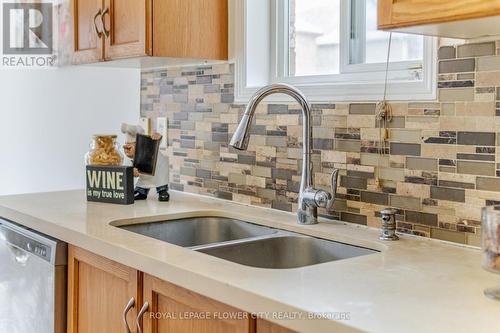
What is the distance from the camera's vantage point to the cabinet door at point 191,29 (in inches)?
83.6

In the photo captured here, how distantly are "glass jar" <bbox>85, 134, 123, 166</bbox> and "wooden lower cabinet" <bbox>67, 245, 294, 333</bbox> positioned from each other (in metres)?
0.58

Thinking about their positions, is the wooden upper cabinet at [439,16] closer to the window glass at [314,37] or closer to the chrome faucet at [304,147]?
the chrome faucet at [304,147]

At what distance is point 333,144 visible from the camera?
1.85 meters

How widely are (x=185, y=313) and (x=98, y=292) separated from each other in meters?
0.44

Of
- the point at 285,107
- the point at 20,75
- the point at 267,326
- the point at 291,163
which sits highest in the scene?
the point at 20,75

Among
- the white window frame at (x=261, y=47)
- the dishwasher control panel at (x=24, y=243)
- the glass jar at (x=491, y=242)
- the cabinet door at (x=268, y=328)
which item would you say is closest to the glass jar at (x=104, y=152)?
the dishwasher control panel at (x=24, y=243)

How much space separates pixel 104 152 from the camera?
2.30m

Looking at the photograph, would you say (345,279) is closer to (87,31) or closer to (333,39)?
(333,39)

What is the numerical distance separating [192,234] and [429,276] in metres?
1.00

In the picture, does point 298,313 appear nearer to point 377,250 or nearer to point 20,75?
point 377,250

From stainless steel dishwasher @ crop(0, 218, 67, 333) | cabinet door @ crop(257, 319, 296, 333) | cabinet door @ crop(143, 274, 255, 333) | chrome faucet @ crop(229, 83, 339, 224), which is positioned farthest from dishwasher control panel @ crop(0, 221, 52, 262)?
cabinet door @ crop(257, 319, 296, 333)

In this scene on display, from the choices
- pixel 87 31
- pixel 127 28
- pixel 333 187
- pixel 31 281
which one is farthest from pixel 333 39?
pixel 31 281

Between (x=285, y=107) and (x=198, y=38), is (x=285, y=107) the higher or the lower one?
the lower one

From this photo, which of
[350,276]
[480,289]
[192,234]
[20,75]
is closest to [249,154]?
[192,234]
